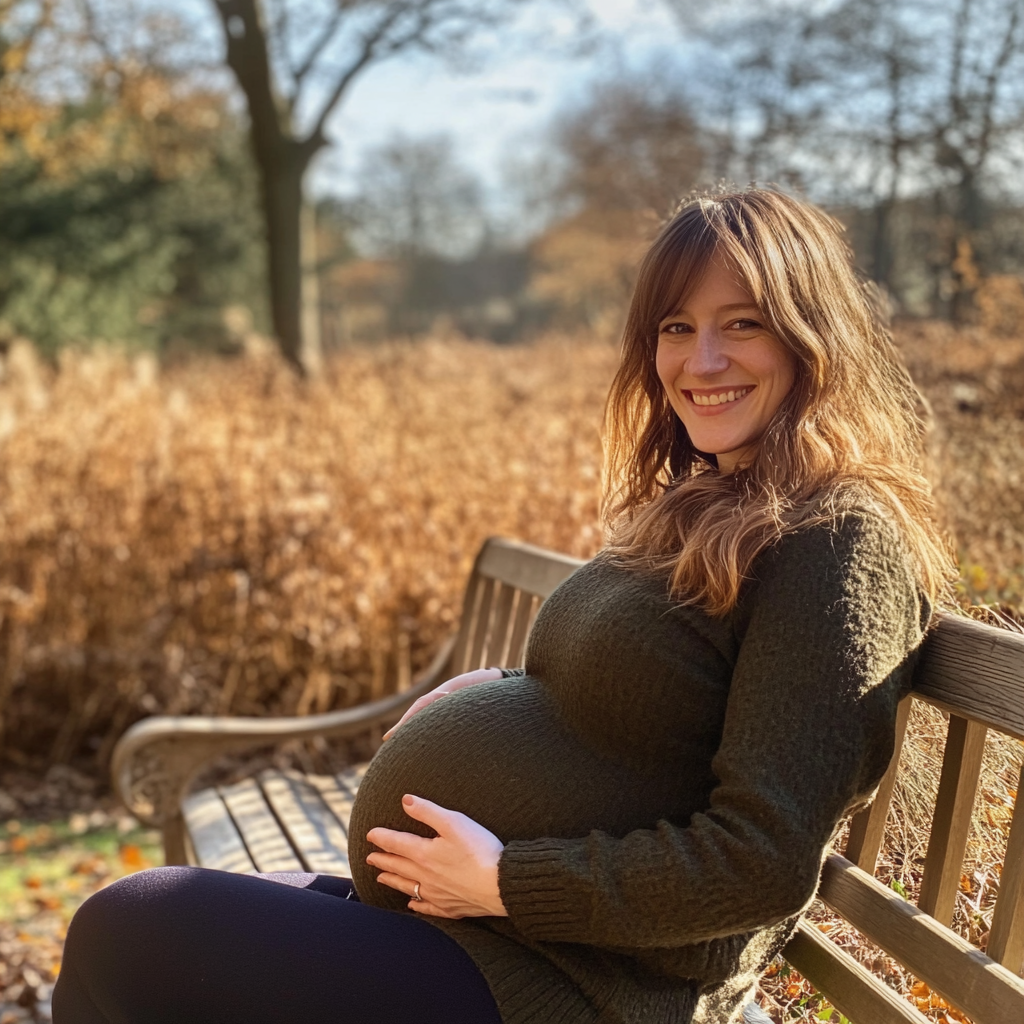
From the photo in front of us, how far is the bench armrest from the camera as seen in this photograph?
3047 mm

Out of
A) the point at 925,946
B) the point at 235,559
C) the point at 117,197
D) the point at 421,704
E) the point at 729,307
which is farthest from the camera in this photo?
the point at 117,197

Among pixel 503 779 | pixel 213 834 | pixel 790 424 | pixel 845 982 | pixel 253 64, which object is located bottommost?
pixel 213 834

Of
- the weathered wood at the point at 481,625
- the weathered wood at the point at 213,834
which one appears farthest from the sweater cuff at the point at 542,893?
the weathered wood at the point at 481,625

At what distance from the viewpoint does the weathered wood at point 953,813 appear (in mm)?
1487

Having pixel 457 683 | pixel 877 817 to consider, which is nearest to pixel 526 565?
pixel 457 683

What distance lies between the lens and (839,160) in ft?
14.2

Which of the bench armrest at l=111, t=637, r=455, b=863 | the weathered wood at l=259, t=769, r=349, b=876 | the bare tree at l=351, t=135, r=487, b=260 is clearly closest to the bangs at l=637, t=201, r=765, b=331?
the weathered wood at l=259, t=769, r=349, b=876

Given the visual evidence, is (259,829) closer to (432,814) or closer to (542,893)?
(432,814)

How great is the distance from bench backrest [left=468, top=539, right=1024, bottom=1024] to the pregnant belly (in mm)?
320

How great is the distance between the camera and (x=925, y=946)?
1.45 metres

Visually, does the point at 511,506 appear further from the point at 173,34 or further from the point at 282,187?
the point at 173,34

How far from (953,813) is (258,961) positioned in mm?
957

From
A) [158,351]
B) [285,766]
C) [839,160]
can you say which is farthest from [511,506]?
[158,351]

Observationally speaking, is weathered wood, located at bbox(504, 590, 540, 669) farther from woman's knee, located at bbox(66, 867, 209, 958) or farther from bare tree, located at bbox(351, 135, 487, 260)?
bare tree, located at bbox(351, 135, 487, 260)
